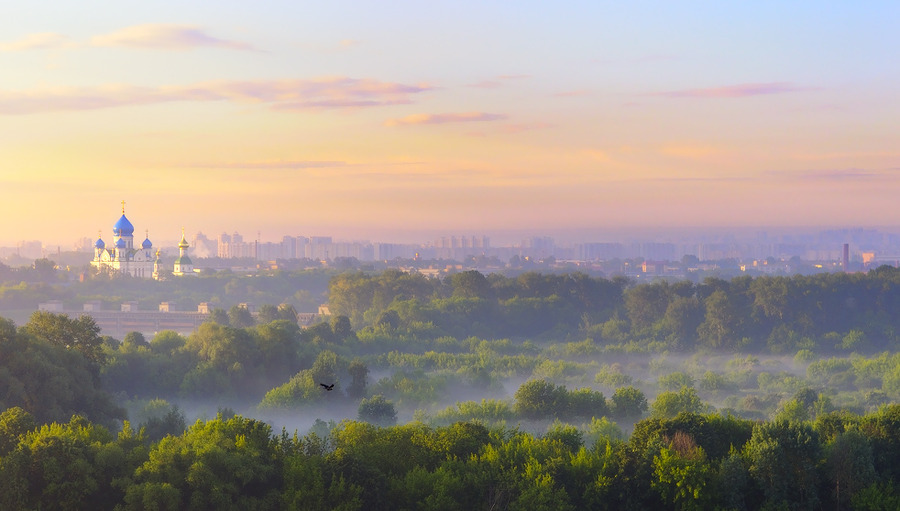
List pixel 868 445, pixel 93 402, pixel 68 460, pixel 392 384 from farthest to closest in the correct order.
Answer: pixel 392 384
pixel 93 402
pixel 868 445
pixel 68 460

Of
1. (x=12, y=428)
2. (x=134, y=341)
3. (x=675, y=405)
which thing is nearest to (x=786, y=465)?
(x=675, y=405)

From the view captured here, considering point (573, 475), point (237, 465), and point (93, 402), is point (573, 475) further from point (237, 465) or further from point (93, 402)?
point (93, 402)

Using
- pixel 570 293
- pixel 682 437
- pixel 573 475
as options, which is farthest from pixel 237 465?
pixel 570 293

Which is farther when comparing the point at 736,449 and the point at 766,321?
the point at 766,321

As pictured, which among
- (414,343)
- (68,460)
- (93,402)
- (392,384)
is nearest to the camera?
(68,460)

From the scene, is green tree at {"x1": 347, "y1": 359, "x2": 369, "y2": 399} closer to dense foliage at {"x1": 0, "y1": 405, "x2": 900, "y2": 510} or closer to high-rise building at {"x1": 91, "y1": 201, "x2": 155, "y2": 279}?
dense foliage at {"x1": 0, "y1": 405, "x2": 900, "y2": 510}

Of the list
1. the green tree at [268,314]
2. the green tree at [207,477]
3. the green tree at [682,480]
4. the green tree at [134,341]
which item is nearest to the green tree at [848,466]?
the green tree at [682,480]

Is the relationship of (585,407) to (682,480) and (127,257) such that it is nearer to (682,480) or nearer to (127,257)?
(682,480)

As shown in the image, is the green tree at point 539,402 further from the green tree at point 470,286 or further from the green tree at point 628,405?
the green tree at point 470,286
